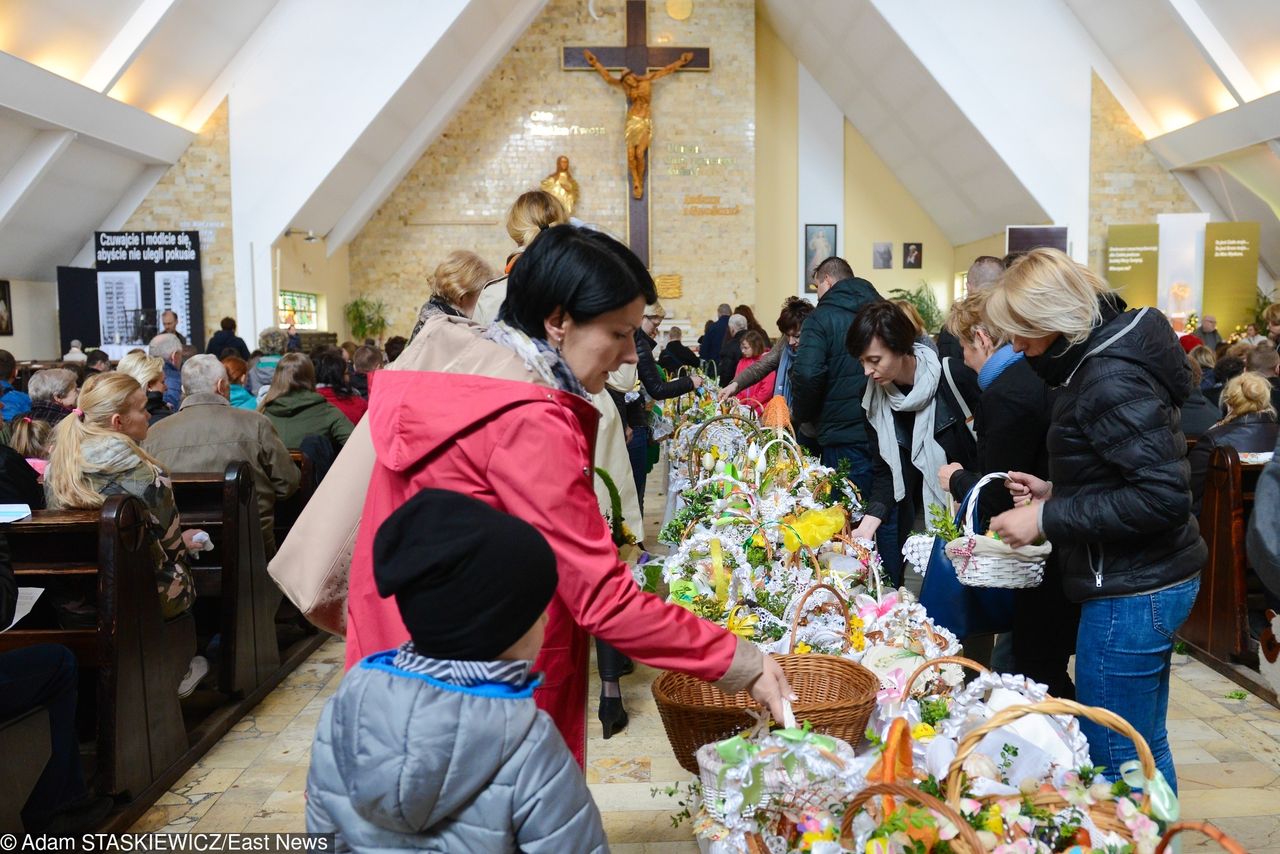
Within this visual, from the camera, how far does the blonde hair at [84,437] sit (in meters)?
3.20

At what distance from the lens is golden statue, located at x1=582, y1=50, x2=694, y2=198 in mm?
16047

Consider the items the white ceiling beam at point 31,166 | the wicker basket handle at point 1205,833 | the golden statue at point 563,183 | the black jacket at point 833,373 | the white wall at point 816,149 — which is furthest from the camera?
the white wall at point 816,149

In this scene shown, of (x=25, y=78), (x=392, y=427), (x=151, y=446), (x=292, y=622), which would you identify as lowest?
(x=292, y=622)

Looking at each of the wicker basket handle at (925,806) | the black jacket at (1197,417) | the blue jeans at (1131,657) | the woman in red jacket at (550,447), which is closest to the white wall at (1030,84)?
the black jacket at (1197,417)

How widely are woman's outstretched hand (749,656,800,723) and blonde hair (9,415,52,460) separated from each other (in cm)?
346

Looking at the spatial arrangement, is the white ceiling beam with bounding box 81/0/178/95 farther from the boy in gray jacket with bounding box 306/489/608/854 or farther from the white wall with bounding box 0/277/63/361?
the boy in gray jacket with bounding box 306/489/608/854

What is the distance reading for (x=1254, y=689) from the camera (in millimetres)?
3854

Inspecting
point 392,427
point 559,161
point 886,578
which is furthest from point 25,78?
point 392,427

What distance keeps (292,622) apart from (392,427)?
3725 millimetres

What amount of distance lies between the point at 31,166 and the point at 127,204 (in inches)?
103

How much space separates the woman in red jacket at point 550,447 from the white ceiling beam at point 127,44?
11.0 meters

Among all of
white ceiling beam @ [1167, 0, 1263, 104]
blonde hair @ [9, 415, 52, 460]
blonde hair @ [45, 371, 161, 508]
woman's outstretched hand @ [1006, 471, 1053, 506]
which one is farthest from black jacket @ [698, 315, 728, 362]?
woman's outstretched hand @ [1006, 471, 1053, 506]

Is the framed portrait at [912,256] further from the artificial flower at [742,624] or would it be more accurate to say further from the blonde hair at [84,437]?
the artificial flower at [742,624]

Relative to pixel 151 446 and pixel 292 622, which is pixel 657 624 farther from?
pixel 292 622
